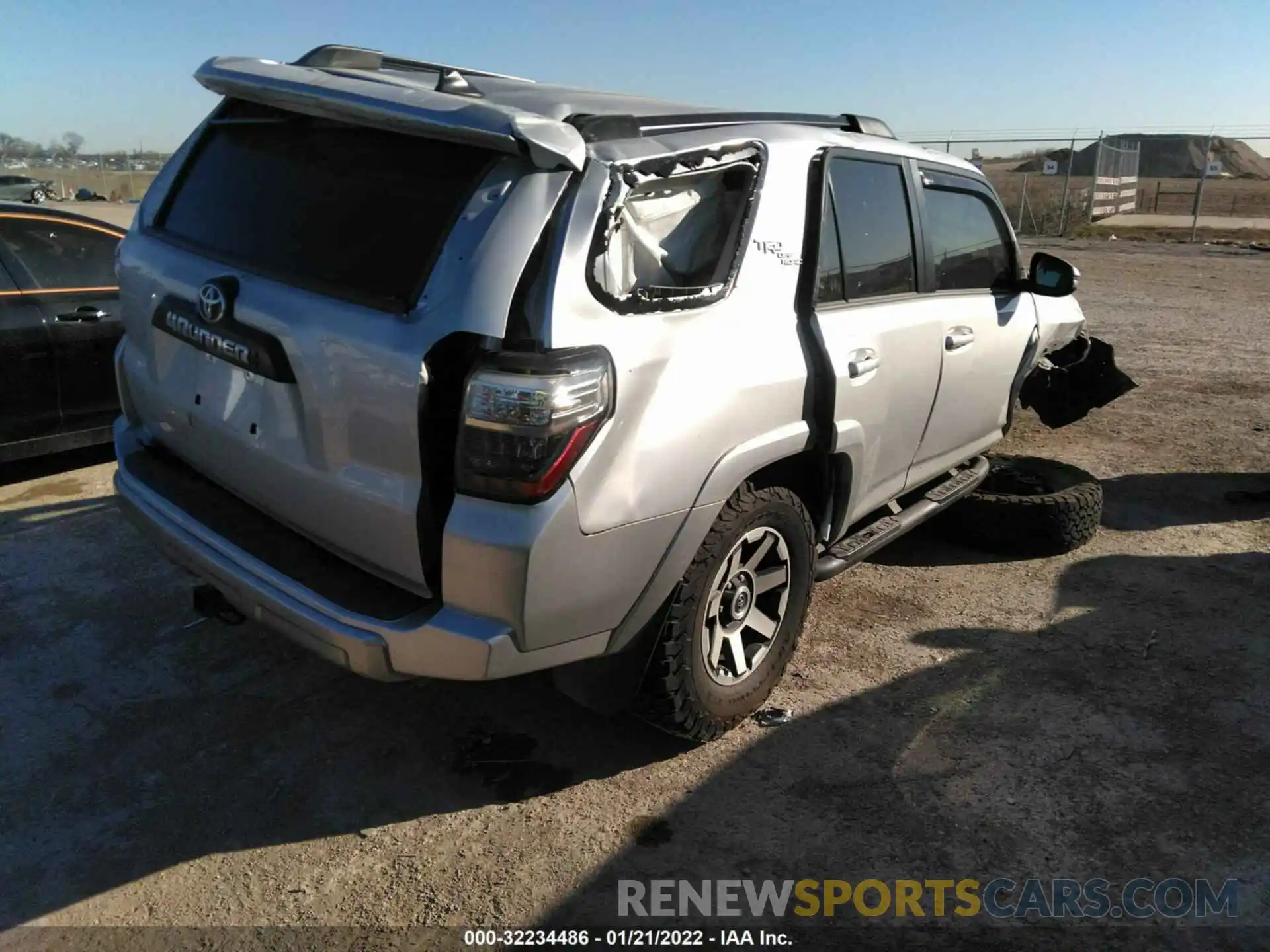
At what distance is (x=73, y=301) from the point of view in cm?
538

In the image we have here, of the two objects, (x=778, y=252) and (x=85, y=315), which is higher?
(x=778, y=252)

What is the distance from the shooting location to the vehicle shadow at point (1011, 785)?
2676 millimetres

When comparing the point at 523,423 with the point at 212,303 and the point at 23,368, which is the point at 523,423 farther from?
the point at 23,368

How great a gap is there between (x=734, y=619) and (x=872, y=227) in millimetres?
1556

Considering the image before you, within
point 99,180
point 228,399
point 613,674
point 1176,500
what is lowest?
point 1176,500

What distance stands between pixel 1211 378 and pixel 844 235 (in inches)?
276

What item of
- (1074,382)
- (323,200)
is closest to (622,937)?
(323,200)

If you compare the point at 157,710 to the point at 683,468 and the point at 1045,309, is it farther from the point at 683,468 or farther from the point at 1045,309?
the point at 1045,309

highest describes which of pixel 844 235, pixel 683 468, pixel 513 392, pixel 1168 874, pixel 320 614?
pixel 844 235

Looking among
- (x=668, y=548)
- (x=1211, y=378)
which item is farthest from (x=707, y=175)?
(x=1211, y=378)

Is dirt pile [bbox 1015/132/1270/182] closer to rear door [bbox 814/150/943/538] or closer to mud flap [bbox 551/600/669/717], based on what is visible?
rear door [bbox 814/150/943/538]

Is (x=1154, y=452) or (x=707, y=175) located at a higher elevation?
(x=707, y=175)

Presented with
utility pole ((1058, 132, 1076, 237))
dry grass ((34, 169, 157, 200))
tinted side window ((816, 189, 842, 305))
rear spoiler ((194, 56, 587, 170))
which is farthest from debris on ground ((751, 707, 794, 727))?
dry grass ((34, 169, 157, 200))

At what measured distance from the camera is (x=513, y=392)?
7.43 ft
